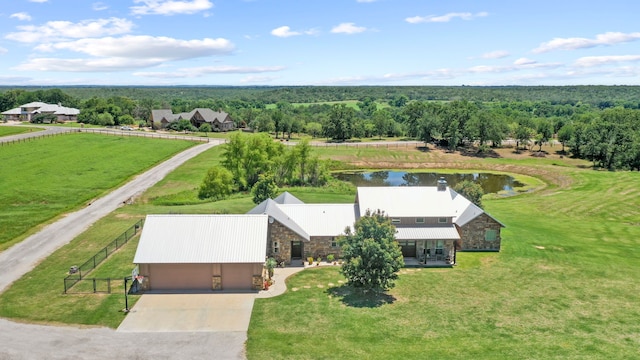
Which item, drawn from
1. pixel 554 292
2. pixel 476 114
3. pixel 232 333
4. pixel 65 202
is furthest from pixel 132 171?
pixel 476 114

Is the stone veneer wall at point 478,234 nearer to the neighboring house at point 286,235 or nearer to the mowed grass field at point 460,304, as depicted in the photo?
the neighboring house at point 286,235

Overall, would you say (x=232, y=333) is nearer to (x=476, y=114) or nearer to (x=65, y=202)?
(x=65, y=202)

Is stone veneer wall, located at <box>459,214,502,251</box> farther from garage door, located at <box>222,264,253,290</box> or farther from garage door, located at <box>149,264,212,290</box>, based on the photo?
garage door, located at <box>149,264,212,290</box>

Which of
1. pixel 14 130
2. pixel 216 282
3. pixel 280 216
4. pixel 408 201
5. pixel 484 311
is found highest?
pixel 14 130

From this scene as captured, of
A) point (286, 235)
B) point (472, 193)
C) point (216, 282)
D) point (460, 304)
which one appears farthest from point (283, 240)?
point (472, 193)

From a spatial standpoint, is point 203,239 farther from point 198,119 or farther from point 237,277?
point 198,119
